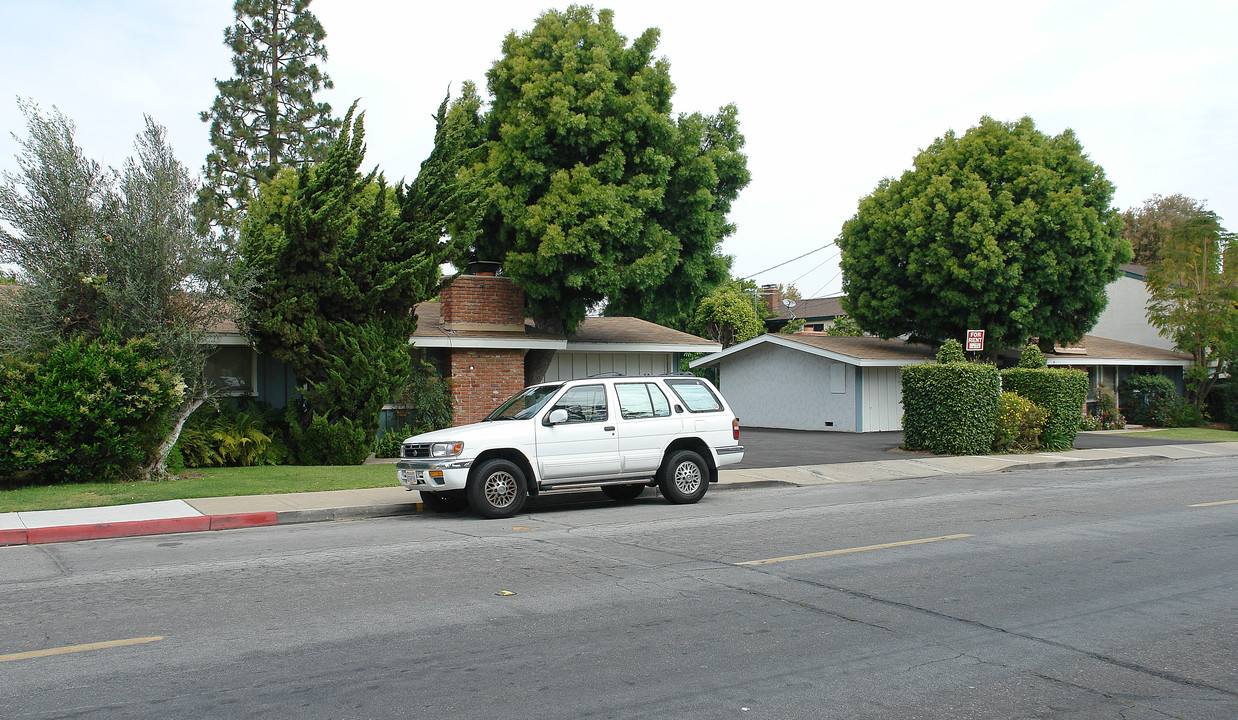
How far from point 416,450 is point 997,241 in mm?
21842

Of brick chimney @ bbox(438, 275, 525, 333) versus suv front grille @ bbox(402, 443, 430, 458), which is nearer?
suv front grille @ bbox(402, 443, 430, 458)

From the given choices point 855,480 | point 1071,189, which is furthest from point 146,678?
point 1071,189

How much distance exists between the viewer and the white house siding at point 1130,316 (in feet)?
129

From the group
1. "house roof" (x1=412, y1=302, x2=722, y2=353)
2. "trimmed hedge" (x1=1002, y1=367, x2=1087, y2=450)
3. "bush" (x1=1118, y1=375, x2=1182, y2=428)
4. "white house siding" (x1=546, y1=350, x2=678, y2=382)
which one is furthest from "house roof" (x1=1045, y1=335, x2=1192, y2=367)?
"white house siding" (x1=546, y1=350, x2=678, y2=382)

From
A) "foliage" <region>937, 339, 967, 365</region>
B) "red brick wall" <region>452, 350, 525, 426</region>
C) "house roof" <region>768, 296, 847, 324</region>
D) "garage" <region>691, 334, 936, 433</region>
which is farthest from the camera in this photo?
"house roof" <region>768, 296, 847, 324</region>

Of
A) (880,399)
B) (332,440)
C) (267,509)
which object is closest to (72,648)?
(267,509)

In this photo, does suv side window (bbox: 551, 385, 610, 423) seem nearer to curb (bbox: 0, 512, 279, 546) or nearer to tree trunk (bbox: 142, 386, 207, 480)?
curb (bbox: 0, 512, 279, 546)

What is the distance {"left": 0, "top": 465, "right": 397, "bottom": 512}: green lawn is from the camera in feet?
38.4

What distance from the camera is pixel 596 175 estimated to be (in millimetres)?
19312

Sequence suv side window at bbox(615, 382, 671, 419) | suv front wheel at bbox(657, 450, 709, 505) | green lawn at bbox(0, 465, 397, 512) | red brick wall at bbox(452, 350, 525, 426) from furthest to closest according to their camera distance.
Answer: red brick wall at bbox(452, 350, 525, 426) → suv front wheel at bbox(657, 450, 709, 505) → suv side window at bbox(615, 382, 671, 419) → green lawn at bbox(0, 465, 397, 512)

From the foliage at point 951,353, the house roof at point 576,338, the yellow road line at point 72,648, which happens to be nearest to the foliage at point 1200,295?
the foliage at point 951,353

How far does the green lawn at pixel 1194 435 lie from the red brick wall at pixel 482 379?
1974 centimetres

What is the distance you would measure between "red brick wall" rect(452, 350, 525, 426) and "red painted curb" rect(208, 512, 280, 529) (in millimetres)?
8104

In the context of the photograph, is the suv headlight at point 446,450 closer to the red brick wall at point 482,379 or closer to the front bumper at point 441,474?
the front bumper at point 441,474
